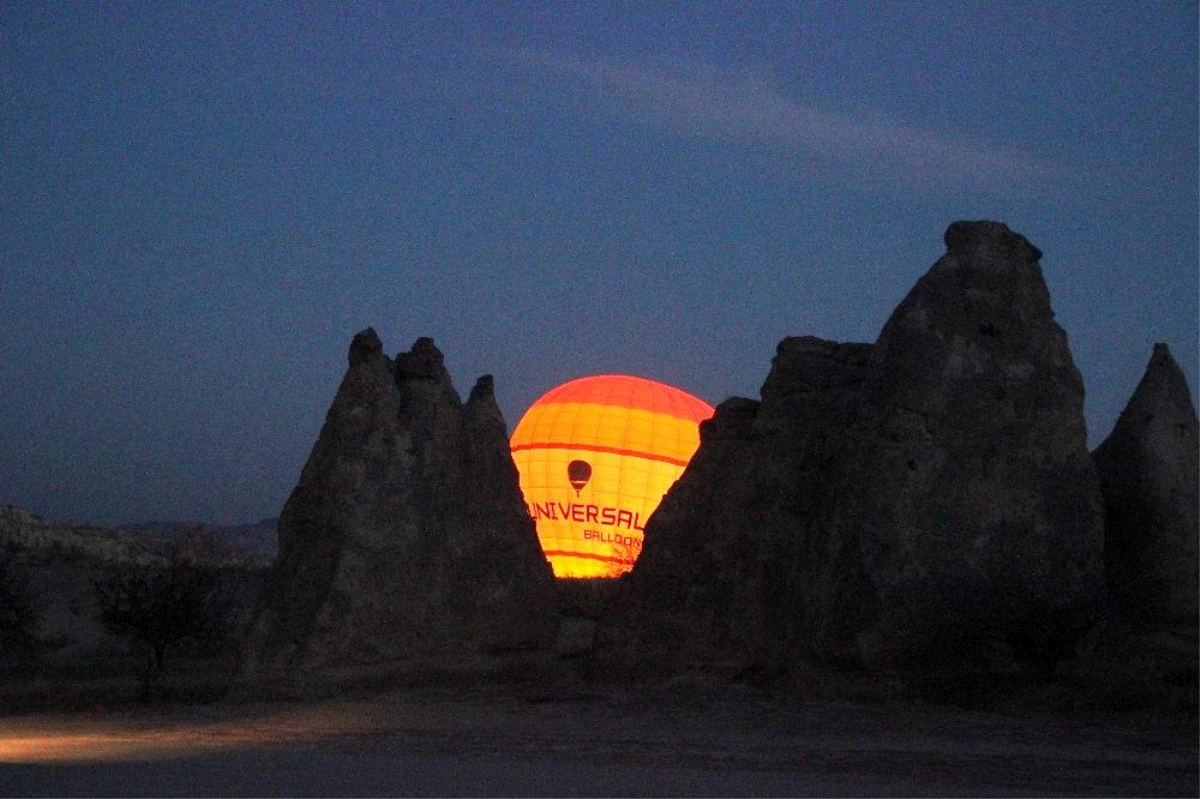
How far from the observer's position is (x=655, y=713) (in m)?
12.8

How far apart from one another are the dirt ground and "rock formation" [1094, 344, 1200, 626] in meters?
2.76

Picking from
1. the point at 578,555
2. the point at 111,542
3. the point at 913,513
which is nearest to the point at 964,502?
the point at 913,513

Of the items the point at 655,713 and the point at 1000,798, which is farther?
the point at 655,713

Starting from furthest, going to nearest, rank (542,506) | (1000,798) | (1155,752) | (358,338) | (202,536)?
1. (202,536)
2. (542,506)
3. (358,338)
4. (1155,752)
5. (1000,798)

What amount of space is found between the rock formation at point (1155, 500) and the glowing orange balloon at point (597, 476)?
18.4m

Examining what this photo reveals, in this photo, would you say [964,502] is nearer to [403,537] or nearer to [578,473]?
[403,537]

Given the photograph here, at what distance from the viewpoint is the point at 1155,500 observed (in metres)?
14.4

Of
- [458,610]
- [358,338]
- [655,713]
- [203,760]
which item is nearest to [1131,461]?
[655,713]

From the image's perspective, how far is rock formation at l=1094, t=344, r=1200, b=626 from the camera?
14.1m

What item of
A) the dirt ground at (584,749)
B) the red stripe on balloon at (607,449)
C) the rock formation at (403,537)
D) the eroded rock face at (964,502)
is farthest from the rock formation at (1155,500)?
the red stripe on balloon at (607,449)

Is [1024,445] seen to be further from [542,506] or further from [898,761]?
[542,506]

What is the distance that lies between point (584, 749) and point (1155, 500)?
7.19 meters

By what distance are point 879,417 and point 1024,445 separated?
1.37 meters

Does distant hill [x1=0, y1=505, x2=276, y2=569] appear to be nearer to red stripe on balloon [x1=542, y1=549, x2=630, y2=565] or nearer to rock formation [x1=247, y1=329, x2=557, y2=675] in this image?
red stripe on balloon [x1=542, y1=549, x2=630, y2=565]
